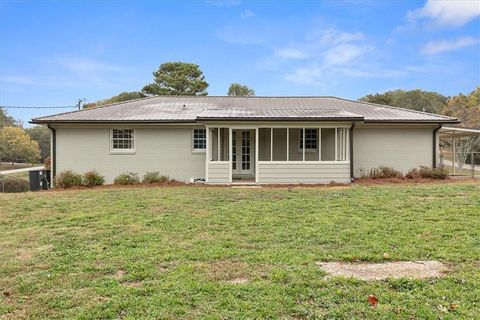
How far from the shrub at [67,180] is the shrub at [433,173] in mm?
13764

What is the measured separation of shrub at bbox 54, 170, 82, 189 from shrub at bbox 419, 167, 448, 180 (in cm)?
1376

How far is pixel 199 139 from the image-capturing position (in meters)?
16.1

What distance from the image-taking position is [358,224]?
7.03 meters

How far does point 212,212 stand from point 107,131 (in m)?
9.31

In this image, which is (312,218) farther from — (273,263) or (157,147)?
(157,147)

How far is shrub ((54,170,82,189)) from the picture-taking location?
14453 millimetres

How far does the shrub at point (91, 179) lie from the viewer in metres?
14.7

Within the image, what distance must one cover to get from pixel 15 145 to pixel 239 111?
45.3m

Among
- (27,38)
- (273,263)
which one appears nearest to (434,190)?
(273,263)

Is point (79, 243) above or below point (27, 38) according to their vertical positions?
below

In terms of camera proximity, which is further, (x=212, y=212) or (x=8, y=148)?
(x=8, y=148)

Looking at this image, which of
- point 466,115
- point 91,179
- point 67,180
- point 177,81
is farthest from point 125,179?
point 466,115

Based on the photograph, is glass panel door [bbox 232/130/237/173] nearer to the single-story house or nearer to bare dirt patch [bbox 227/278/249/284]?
the single-story house

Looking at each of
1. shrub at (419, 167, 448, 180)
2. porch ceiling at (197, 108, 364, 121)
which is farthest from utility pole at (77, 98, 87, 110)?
shrub at (419, 167, 448, 180)
